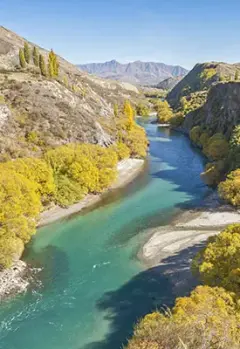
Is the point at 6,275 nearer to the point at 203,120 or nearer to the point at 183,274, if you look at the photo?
the point at 183,274

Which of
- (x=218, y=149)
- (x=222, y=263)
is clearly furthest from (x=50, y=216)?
(x=218, y=149)

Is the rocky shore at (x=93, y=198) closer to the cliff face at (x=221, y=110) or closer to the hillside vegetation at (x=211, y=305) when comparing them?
the hillside vegetation at (x=211, y=305)

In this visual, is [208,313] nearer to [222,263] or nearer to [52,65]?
[222,263]

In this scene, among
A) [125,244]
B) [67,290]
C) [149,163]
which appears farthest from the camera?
[149,163]

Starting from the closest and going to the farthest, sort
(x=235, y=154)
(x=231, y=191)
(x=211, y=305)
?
(x=211, y=305) < (x=231, y=191) < (x=235, y=154)

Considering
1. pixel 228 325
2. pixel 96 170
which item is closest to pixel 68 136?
pixel 96 170

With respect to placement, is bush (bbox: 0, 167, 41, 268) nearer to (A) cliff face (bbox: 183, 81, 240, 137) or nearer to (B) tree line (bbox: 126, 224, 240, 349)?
(B) tree line (bbox: 126, 224, 240, 349)
